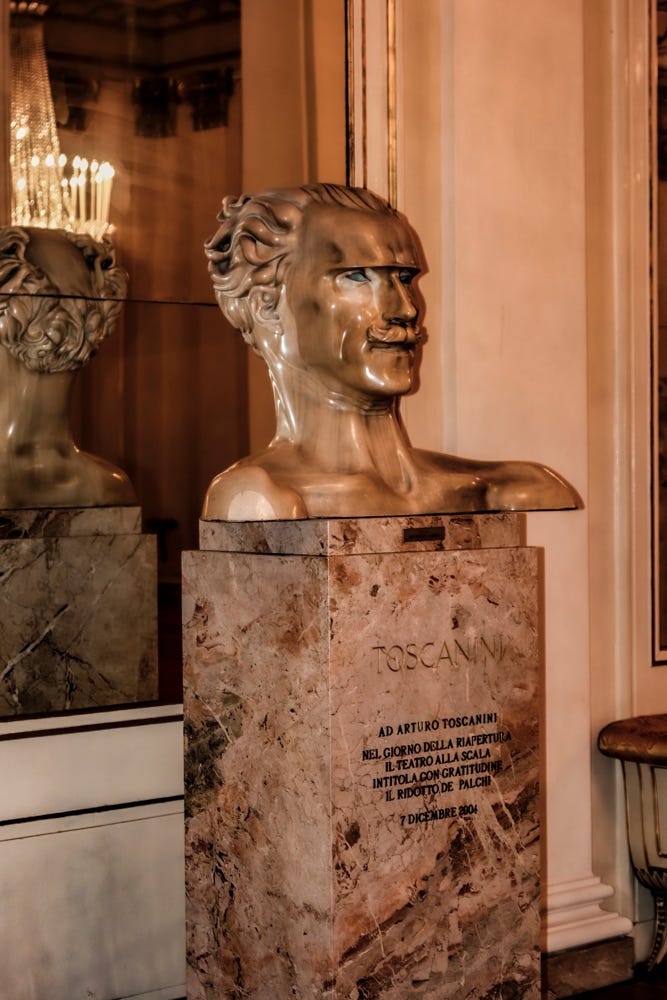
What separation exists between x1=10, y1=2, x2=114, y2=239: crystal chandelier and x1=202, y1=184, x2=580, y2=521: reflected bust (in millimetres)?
643

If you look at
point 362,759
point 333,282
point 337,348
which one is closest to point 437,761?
point 362,759

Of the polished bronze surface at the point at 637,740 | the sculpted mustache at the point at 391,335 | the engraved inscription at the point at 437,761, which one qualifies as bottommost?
the polished bronze surface at the point at 637,740

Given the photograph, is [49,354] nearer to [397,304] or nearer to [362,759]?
[397,304]

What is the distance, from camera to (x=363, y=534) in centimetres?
274

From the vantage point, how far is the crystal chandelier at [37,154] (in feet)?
11.3

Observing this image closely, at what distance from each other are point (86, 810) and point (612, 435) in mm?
1992

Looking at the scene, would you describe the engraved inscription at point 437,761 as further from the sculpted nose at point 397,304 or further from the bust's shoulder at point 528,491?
the sculpted nose at point 397,304

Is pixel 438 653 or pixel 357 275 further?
pixel 357 275

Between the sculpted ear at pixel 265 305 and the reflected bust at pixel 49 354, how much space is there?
743mm

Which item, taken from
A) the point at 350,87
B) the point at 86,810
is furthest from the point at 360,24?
the point at 86,810

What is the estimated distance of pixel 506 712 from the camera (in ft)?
9.55

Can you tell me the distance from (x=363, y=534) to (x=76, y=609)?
1159 mm

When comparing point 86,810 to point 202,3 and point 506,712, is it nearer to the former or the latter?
point 506,712

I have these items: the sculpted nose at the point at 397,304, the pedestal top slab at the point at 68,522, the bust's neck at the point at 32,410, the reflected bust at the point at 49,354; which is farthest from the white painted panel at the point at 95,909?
the sculpted nose at the point at 397,304
